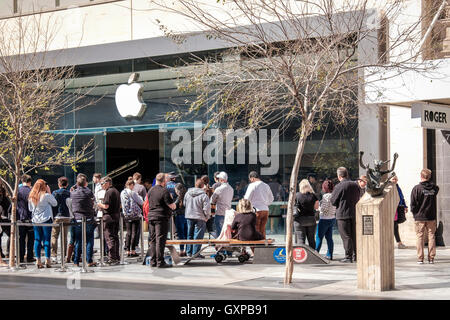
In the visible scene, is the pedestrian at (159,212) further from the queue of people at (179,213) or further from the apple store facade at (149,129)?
the apple store facade at (149,129)

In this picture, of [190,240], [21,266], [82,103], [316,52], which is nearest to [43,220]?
[21,266]

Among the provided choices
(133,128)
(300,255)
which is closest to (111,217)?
(300,255)

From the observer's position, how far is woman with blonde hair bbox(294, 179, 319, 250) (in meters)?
16.1

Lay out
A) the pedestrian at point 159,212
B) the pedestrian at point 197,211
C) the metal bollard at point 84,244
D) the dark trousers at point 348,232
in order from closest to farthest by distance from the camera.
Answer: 1. the pedestrian at point 159,212
2. the metal bollard at point 84,244
3. the dark trousers at point 348,232
4. the pedestrian at point 197,211

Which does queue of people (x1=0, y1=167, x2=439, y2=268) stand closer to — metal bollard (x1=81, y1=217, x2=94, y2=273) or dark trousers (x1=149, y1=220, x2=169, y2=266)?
dark trousers (x1=149, y1=220, x2=169, y2=266)

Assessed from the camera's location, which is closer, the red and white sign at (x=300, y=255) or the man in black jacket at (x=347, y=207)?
the red and white sign at (x=300, y=255)

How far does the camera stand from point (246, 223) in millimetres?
15461

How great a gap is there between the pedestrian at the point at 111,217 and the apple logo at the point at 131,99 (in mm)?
8137

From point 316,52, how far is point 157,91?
10322 millimetres

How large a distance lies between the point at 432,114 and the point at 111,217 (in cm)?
673

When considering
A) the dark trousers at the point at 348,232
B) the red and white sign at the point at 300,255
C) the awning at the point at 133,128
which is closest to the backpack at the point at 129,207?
the red and white sign at the point at 300,255

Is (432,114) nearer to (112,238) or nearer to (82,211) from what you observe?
(112,238)

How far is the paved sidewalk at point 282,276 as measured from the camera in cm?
1166

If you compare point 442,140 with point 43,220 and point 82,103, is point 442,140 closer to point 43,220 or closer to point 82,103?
point 43,220
